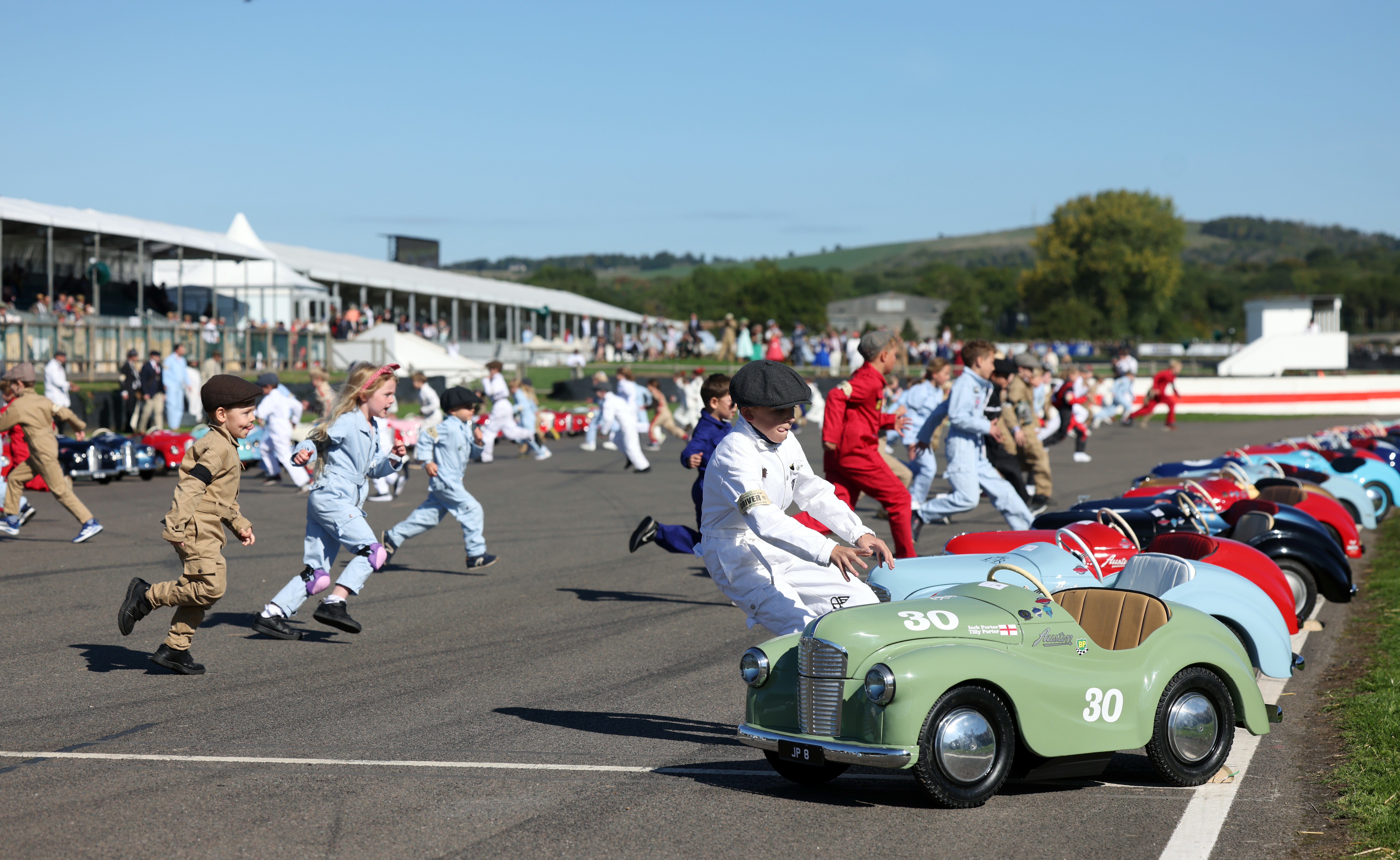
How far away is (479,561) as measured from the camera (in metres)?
11.3

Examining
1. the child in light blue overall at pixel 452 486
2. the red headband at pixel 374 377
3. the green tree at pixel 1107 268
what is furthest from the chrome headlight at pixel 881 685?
the green tree at pixel 1107 268

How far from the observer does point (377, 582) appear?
10906 millimetres

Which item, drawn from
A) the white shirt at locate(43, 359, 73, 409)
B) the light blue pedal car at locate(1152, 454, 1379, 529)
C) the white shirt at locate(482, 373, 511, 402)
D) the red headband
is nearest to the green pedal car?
the red headband

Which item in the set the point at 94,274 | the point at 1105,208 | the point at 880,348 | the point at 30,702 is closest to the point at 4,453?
the point at 30,702

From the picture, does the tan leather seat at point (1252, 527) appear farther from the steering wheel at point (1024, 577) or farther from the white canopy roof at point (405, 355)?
the white canopy roof at point (405, 355)

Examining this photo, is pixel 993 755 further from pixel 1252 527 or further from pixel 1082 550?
pixel 1252 527

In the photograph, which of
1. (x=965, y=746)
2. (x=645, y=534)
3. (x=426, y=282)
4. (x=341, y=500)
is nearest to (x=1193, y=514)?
(x=645, y=534)

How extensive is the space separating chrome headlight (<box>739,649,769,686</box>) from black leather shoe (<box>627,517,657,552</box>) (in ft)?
14.9

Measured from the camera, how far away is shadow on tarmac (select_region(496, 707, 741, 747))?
6141 millimetres

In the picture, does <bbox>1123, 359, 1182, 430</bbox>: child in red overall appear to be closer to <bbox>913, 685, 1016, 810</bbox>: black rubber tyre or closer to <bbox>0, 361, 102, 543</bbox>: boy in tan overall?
<bbox>0, 361, 102, 543</bbox>: boy in tan overall

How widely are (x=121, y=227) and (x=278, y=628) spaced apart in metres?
31.4

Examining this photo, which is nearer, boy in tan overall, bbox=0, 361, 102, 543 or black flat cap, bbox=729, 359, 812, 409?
black flat cap, bbox=729, 359, 812, 409

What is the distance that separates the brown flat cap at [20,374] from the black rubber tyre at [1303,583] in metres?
11.7

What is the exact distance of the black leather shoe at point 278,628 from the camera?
8523 mm
